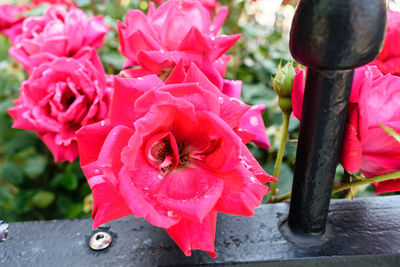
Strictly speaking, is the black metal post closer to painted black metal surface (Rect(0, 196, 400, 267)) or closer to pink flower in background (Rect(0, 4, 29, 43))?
painted black metal surface (Rect(0, 196, 400, 267))

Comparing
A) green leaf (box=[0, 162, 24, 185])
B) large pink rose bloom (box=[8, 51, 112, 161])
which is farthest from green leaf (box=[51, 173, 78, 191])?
large pink rose bloom (box=[8, 51, 112, 161])

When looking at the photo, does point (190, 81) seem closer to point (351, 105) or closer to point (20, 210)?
point (351, 105)

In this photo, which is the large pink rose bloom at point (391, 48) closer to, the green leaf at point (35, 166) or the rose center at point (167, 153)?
the rose center at point (167, 153)

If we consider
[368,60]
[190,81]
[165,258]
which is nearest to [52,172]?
[165,258]

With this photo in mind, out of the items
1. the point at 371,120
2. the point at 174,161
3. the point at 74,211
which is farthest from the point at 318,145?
the point at 74,211

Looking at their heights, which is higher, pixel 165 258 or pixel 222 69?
pixel 222 69

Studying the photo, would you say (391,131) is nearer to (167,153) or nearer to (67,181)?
(167,153)

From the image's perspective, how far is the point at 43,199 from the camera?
0.86 metres

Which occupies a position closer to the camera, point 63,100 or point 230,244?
point 230,244

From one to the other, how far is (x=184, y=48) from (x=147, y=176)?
0.54 ft

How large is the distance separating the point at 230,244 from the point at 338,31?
0.29 m

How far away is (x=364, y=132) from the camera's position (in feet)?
1.25

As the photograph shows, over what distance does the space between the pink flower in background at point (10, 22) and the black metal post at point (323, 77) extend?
0.69 metres

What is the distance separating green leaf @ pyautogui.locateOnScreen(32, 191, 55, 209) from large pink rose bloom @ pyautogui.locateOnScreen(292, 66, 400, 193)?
0.71 m
